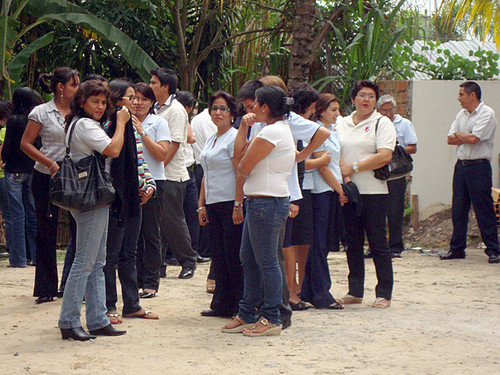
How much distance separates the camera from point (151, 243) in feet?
24.3

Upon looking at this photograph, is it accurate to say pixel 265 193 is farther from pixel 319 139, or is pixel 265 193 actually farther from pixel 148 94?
pixel 148 94

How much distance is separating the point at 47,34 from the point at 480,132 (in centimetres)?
609

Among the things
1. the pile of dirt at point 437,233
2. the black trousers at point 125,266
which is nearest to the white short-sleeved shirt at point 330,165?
the black trousers at point 125,266

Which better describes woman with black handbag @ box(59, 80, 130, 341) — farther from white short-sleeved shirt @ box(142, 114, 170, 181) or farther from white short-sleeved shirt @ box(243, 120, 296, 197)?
white short-sleeved shirt @ box(142, 114, 170, 181)

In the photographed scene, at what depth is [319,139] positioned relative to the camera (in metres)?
6.44

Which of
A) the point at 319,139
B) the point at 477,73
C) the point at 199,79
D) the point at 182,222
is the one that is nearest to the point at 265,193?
the point at 319,139

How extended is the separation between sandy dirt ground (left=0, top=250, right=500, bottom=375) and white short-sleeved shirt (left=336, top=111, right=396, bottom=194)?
1075 mm

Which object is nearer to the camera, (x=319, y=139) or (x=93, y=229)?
(x=93, y=229)

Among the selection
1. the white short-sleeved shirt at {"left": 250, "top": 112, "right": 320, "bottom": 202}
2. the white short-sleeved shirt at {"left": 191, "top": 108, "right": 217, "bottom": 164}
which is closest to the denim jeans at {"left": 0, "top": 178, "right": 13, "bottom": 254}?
the white short-sleeved shirt at {"left": 191, "top": 108, "right": 217, "bottom": 164}

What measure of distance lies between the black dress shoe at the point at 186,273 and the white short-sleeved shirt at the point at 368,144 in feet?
7.95

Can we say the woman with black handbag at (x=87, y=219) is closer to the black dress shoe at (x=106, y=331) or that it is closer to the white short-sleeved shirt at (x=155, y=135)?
the black dress shoe at (x=106, y=331)

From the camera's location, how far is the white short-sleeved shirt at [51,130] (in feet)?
22.2

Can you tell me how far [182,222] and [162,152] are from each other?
1.69 meters

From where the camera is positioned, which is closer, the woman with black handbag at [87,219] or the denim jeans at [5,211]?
the woman with black handbag at [87,219]
